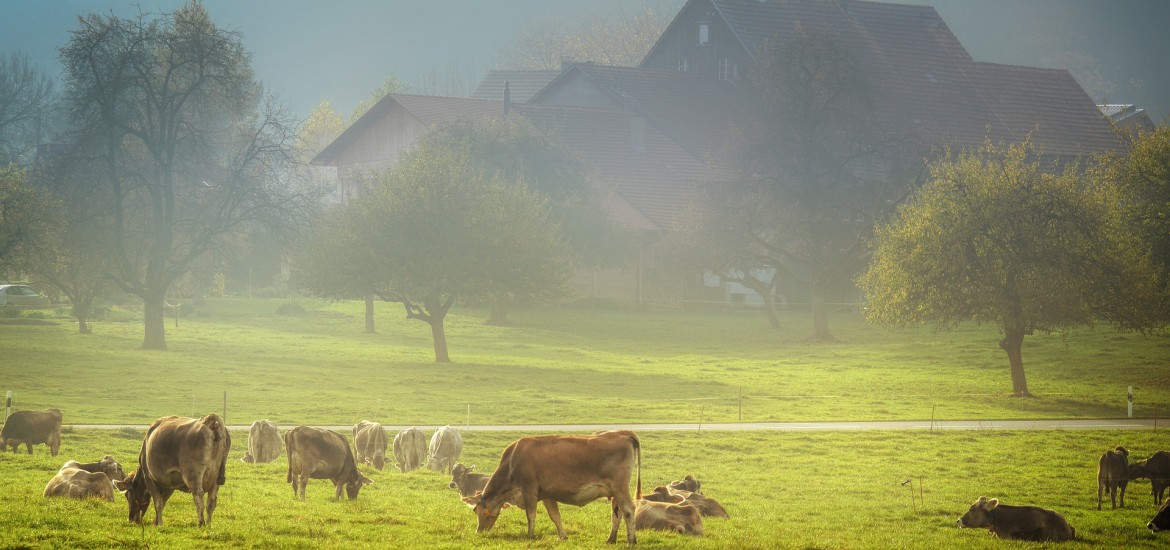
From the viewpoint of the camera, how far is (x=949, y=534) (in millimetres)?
20438

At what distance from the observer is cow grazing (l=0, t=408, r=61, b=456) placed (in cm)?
2675

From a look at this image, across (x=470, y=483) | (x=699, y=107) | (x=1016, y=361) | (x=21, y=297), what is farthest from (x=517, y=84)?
(x=470, y=483)

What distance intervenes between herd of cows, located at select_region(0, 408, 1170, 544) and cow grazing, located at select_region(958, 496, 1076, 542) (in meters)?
0.02

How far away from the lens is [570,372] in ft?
161

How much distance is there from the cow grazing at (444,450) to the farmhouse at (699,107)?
50.8 meters

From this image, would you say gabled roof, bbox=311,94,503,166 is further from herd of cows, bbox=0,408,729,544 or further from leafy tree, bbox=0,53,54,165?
herd of cows, bbox=0,408,729,544

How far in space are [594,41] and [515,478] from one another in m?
130

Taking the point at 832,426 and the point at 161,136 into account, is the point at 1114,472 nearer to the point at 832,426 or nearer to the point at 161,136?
the point at 832,426

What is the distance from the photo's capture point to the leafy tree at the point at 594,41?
141 meters

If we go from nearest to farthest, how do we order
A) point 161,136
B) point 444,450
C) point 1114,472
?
point 1114,472 → point 444,450 → point 161,136

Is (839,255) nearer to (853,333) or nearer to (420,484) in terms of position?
(853,333)

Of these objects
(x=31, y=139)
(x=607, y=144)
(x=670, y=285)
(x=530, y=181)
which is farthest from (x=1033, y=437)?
(x=31, y=139)

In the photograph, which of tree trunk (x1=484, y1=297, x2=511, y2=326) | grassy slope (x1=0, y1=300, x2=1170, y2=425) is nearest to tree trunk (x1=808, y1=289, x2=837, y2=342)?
grassy slope (x1=0, y1=300, x2=1170, y2=425)

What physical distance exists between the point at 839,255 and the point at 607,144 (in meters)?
27.3
